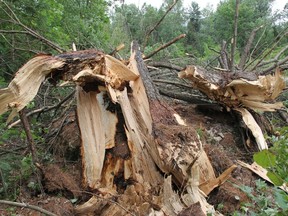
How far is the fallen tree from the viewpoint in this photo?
272 cm

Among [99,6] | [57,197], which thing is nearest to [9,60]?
[57,197]

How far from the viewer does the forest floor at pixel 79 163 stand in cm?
287

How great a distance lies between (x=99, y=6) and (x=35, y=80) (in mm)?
8596

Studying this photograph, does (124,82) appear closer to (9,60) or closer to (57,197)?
(57,197)

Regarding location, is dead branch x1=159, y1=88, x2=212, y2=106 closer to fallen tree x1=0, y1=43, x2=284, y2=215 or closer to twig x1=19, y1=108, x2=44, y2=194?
fallen tree x1=0, y1=43, x2=284, y2=215

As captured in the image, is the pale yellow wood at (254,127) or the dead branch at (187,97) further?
the dead branch at (187,97)

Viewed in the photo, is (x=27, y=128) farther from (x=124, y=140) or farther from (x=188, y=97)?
(x=188, y=97)

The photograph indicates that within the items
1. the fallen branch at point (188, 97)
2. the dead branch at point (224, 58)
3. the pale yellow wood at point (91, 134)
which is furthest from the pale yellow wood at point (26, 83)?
the dead branch at point (224, 58)

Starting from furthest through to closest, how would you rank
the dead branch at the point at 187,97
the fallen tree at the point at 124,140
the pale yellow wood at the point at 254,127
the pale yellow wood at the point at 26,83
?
A: the dead branch at the point at 187,97, the pale yellow wood at the point at 254,127, the fallen tree at the point at 124,140, the pale yellow wood at the point at 26,83

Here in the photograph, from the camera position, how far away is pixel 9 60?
17.1 feet

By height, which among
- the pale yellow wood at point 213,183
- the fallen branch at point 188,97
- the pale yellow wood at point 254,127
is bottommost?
the pale yellow wood at point 213,183

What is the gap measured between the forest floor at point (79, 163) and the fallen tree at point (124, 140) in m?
0.15

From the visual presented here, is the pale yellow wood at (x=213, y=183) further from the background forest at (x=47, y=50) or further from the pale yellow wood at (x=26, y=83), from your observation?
the pale yellow wood at (x=26, y=83)

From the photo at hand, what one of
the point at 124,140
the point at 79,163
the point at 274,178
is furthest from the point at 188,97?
the point at 274,178
